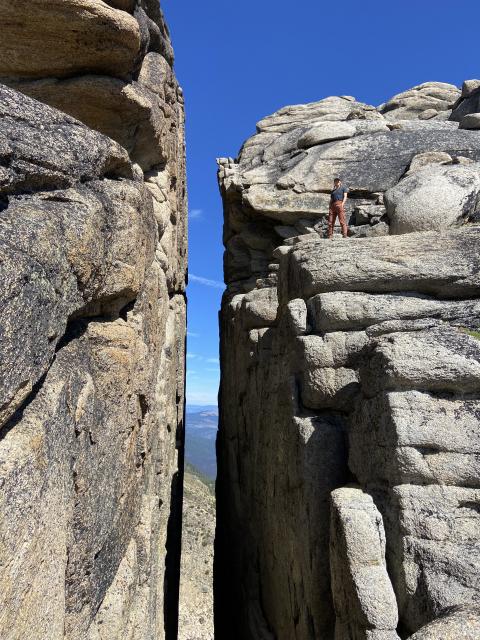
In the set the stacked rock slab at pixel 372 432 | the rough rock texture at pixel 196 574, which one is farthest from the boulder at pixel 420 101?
the rough rock texture at pixel 196 574

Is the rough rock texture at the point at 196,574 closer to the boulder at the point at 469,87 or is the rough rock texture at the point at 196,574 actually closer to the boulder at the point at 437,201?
the boulder at the point at 437,201

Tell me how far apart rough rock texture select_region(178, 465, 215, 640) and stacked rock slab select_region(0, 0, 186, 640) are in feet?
36.0

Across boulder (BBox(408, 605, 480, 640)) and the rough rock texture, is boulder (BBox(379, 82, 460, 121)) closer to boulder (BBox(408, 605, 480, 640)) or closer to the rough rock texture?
boulder (BBox(408, 605, 480, 640))

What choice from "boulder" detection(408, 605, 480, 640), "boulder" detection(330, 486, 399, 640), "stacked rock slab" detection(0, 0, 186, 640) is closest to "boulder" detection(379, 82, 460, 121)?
"stacked rock slab" detection(0, 0, 186, 640)

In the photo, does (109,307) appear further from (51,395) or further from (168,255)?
(168,255)

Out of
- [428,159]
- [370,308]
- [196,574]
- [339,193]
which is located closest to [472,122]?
[428,159]

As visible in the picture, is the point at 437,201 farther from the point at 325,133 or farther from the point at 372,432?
the point at 325,133

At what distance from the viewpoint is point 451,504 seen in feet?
21.2

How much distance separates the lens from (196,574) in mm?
25312

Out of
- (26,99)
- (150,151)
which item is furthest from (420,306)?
(150,151)

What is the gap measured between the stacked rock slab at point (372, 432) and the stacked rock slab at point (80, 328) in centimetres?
251

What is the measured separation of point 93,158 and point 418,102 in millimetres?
23047

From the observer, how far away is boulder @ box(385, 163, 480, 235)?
10078mm

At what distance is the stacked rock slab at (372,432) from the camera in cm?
636
